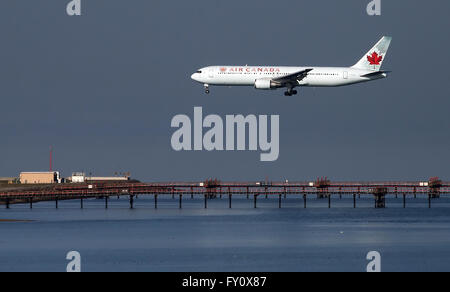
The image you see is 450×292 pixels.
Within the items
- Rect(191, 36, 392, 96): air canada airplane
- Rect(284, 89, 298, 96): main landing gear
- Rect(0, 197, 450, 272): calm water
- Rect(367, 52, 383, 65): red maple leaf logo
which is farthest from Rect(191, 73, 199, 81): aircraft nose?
Rect(367, 52, 383, 65): red maple leaf logo

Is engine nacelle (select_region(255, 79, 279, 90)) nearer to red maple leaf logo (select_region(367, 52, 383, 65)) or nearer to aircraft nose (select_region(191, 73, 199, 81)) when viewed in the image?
aircraft nose (select_region(191, 73, 199, 81))

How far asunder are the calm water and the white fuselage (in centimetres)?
2325

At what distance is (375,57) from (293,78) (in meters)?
30.8

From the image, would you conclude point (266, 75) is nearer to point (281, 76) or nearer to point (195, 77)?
point (281, 76)

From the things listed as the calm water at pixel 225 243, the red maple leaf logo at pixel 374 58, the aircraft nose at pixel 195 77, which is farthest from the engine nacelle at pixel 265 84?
the red maple leaf logo at pixel 374 58

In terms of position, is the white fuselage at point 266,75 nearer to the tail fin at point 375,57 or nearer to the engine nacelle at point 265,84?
the engine nacelle at point 265,84

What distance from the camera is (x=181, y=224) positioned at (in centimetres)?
16838

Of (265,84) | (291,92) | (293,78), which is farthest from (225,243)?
(293,78)

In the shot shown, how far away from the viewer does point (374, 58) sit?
582 ft

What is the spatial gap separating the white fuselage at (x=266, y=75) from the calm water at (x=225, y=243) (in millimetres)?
23248

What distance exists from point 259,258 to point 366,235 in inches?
1340

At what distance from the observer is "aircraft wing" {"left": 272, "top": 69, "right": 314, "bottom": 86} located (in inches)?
5940
